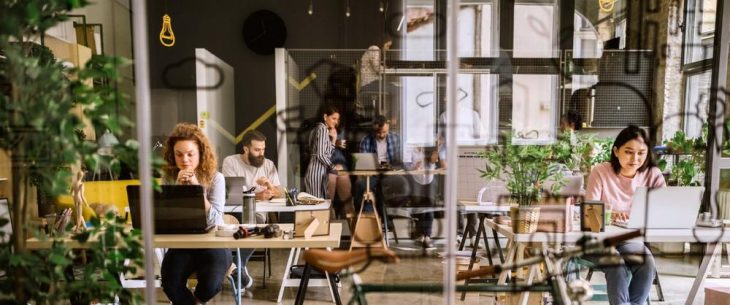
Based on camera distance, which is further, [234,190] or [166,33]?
[166,33]

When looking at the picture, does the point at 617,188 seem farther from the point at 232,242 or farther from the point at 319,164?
the point at 319,164

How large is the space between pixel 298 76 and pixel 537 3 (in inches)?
119

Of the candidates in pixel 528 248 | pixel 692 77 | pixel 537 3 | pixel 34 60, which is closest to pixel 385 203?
pixel 528 248

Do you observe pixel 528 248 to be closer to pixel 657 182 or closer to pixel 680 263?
pixel 657 182

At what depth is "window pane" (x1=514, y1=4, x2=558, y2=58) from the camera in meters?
5.65

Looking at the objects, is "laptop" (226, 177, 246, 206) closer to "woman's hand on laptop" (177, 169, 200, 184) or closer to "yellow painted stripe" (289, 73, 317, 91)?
"woman's hand on laptop" (177, 169, 200, 184)

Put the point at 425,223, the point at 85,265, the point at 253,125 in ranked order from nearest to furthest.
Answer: the point at 85,265, the point at 425,223, the point at 253,125

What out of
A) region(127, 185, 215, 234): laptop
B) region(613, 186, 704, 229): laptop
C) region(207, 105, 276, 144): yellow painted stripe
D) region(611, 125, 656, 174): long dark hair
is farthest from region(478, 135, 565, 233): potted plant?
region(207, 105, 276, 144): yellow painted stripe

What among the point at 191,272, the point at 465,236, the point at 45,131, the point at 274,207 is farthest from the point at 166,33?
the point at 45,131

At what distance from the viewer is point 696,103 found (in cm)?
468

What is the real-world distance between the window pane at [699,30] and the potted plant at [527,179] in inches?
109

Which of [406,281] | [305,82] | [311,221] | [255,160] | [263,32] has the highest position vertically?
[263,32]

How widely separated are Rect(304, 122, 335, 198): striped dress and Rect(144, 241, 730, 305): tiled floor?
0.78 metres

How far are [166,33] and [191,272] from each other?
3718 millimetres
